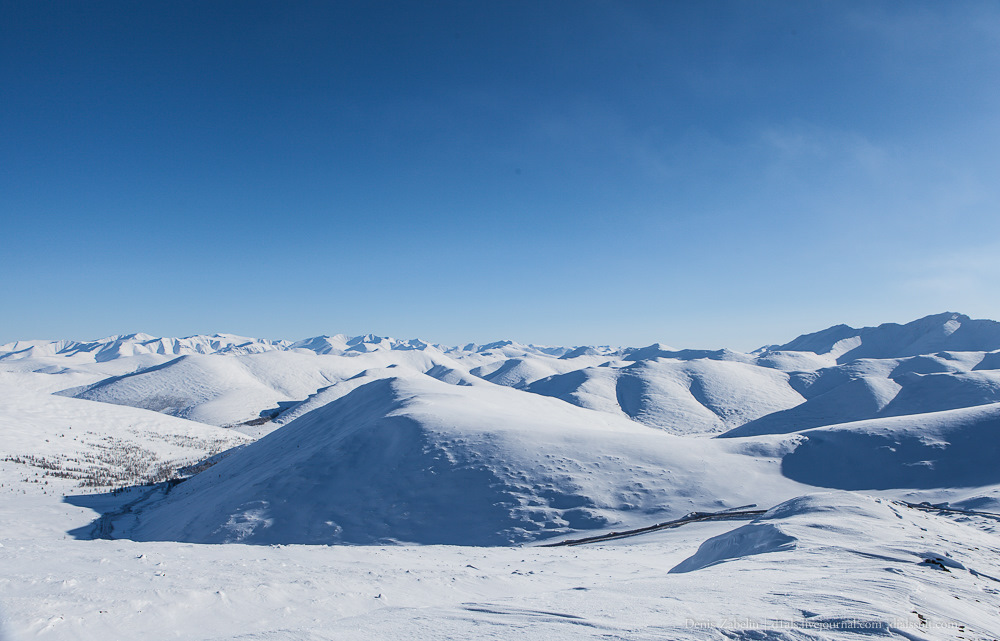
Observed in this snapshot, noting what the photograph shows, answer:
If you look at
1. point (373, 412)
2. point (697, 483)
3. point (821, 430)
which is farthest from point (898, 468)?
point (373, 412)

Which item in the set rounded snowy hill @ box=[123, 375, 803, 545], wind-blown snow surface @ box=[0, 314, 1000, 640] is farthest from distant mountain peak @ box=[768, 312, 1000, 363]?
rounded snowy hill @ box=[123, 375, 803, 545]

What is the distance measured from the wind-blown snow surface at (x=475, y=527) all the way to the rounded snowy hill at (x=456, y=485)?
107 mm

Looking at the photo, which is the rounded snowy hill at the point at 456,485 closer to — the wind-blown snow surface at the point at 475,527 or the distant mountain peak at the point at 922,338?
the wind-blown snow surface at the point at 475,527

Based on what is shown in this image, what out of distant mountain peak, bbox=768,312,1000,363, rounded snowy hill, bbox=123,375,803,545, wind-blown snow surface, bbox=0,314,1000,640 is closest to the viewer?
wind-blown snow surface, bbox=0,314,1000,640

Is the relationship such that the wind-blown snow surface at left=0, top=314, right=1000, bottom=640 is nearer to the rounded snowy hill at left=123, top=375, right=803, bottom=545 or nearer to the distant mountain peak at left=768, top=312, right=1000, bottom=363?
the rounded snowy hill at left=123, top=375, right=803, bottom=545

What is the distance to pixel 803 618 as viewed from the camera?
196 inches

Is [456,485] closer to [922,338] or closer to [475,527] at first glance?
[475,527]

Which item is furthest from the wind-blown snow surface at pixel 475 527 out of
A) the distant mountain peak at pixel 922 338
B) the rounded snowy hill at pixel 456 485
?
the distant mountain peak at pixel 922 338

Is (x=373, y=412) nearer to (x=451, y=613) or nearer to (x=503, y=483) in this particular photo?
(x=503, y=483)

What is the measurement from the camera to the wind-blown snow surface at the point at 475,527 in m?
5.32

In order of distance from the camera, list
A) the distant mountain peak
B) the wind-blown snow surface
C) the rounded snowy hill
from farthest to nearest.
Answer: the distant mountain peak → the rounded snowy hill → the wind-blown snow surface

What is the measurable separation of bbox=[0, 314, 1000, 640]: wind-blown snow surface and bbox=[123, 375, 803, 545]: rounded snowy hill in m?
0.11

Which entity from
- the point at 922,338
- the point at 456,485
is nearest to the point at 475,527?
the point at 456,485

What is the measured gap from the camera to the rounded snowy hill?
659 inches
